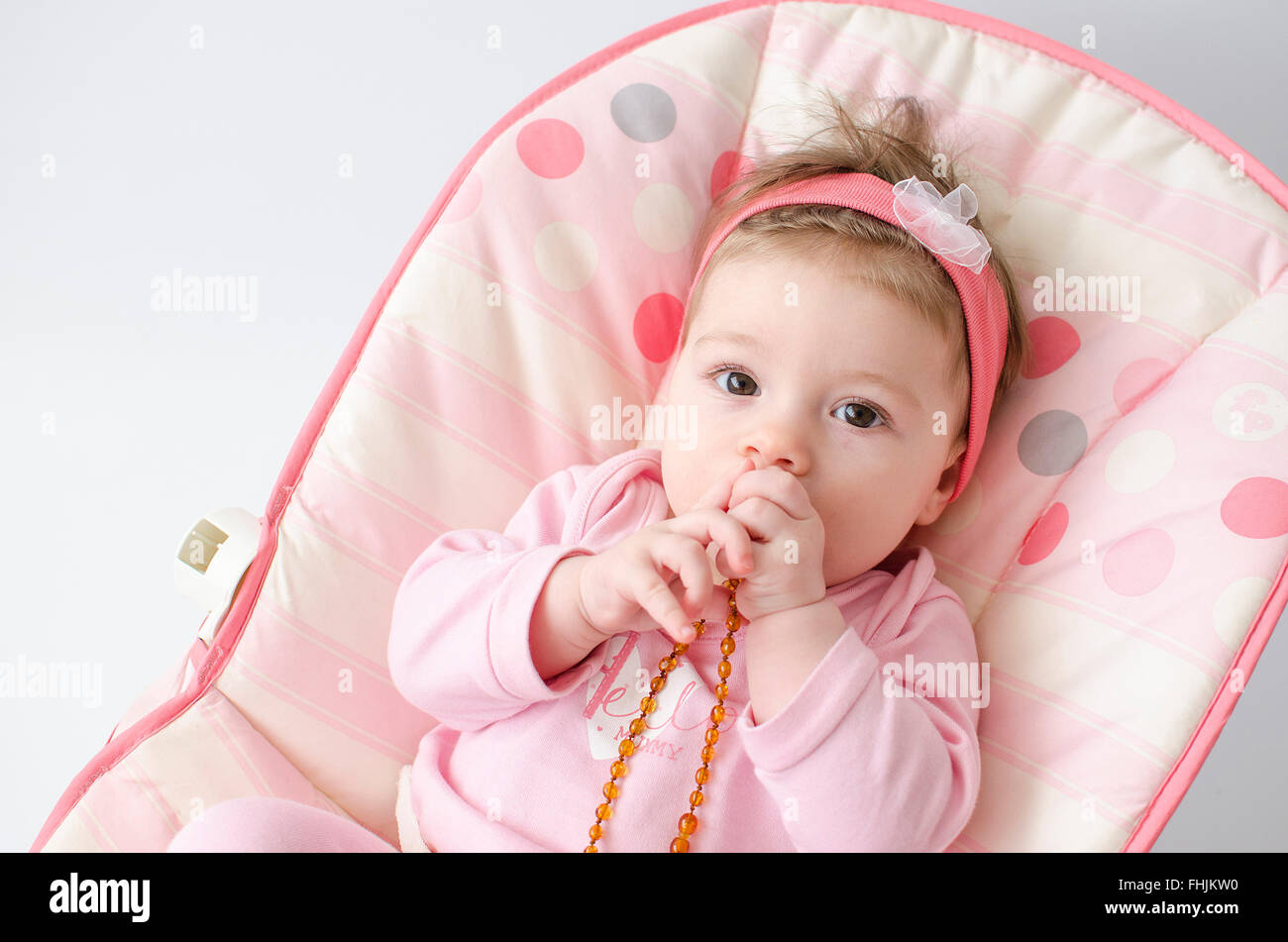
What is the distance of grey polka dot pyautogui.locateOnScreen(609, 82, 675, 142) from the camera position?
1280mm

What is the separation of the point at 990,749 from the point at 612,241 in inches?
25.2

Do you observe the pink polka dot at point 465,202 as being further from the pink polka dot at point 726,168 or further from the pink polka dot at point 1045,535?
the pink polka dot at point 1045,535

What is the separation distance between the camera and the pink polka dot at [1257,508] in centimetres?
104

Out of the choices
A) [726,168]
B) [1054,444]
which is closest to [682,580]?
[1054,444]

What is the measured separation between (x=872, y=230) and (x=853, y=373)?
154 mm

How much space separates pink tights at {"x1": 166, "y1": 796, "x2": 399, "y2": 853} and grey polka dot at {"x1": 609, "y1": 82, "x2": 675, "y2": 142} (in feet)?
2.51

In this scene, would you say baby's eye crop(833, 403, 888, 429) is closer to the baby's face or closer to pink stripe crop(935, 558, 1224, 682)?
the baby's face

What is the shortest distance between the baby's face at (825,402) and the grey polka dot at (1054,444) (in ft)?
0.50

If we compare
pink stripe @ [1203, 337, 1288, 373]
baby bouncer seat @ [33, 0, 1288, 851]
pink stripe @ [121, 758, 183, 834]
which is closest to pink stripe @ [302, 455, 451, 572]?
baby bouncer seat @ [33, 0, 1288, 851]

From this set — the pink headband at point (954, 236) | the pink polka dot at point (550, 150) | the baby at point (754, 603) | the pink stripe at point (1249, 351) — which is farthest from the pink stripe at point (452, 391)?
the pink stripe at point (1249, 351)

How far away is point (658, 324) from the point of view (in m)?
1.29

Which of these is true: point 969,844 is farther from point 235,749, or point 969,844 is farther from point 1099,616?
point 235,749

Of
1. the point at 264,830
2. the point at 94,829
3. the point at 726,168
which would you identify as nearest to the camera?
the point at 264,830

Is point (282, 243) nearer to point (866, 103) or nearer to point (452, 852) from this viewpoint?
point (866, 103)
